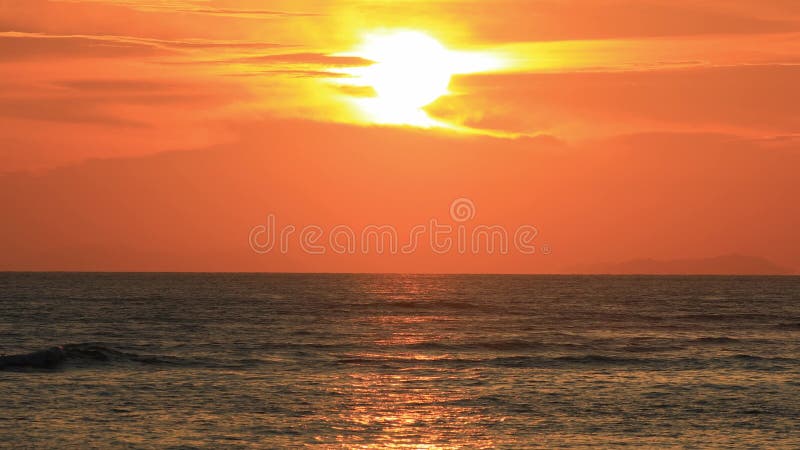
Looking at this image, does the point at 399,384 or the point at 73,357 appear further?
the point at 73,357

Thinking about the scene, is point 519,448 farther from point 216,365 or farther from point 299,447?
point 216,365

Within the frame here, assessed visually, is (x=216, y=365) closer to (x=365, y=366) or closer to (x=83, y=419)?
(x=365, y=366)

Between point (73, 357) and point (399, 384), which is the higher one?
point (73, 357)

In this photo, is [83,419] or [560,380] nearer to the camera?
[83,419]

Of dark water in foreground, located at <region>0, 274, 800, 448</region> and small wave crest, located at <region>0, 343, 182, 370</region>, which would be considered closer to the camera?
dark water in foreground, located at <region>0, 274, 800, 448</region>

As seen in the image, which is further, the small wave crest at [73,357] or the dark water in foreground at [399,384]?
the small wave crest at [73,357]

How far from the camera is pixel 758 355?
2438 inches

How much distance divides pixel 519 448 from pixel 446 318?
6904cm

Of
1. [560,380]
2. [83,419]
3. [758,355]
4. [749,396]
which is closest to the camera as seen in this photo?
[83,419]

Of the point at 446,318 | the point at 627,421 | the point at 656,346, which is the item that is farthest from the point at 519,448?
the point at 446,318

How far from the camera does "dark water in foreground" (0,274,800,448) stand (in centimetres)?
3506

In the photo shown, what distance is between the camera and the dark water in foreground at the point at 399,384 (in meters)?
35.1

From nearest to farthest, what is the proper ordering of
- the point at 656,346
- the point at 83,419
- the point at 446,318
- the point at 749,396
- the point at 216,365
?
the point at 83,419 < the point at 749,396 < the point at 216,365 < the point at 656,346 < the point at 446,318

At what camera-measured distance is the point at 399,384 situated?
1876 inches
